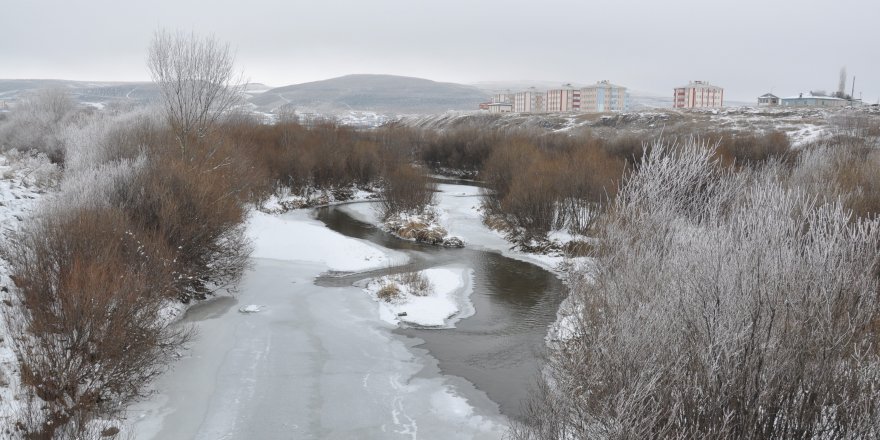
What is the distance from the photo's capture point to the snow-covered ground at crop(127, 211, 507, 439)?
9812 millimetres

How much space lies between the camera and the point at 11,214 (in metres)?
14.7

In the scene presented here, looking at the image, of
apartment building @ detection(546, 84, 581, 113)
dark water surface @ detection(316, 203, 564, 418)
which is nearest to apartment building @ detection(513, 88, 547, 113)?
apartment building @ detection(546, 84, 581, 113)

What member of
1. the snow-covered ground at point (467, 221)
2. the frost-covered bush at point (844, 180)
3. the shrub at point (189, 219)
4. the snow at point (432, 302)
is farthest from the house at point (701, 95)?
the shrub at point (189, 219)

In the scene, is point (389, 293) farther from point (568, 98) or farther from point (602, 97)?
point (568, 98)

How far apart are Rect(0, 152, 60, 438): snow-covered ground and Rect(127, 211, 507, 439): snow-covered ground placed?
1.78 meters

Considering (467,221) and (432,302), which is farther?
(467,221)

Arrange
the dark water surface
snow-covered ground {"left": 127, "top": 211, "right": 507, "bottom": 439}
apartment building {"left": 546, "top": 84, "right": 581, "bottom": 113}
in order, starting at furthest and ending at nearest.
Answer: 1. apartment building {"left": 546, "top": 84, "right": 581, "bottom": 113}
2. the dark water surface
3. snow-covered ground {"left": 127, "top": 211, "right": 507, "bottom": 439}

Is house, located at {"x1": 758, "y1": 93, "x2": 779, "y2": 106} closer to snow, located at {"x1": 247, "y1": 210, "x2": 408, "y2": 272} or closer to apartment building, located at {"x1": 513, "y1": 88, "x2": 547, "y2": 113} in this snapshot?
apartment building, located at {"x1": 513, "y1": 88, "x2": 547, "y2": 113}

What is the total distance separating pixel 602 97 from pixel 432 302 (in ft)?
394

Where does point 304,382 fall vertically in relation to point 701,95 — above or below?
below

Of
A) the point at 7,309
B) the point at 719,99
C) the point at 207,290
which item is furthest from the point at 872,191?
the point at 719,99

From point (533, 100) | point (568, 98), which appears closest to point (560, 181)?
point (568, 98)

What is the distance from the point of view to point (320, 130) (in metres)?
49.7

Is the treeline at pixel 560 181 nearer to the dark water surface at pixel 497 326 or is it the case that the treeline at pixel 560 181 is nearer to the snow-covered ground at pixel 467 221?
the snow-covered ground at pixel 467 221
